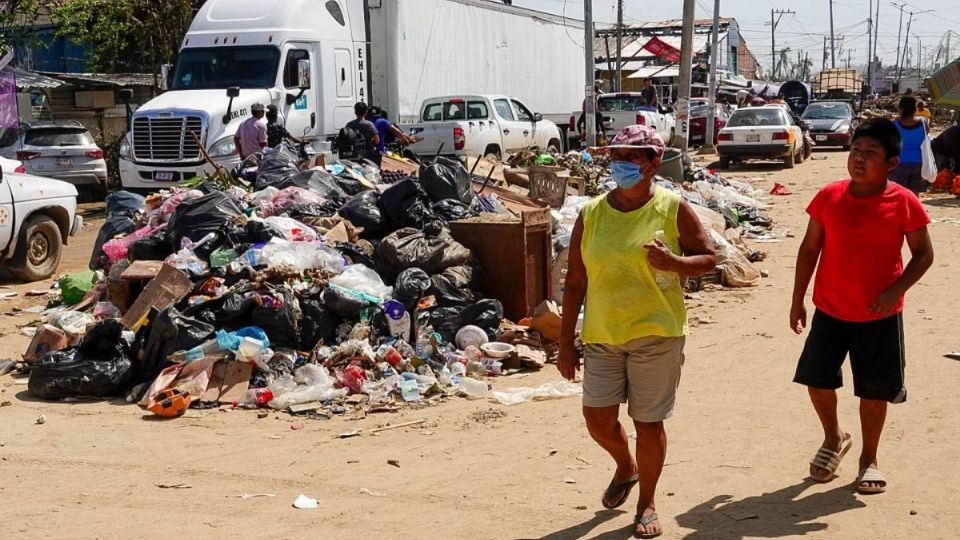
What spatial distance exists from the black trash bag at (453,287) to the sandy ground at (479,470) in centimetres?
112

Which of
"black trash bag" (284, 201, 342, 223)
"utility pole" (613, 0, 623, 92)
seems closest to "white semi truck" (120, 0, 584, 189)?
"black trash bag" (284, 201, 342, 223)

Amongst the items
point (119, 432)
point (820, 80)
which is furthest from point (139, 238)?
point (820, 80)

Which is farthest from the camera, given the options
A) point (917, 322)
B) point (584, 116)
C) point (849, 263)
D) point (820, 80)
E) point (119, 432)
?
point (820, 80)

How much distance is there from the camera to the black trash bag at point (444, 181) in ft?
33.2

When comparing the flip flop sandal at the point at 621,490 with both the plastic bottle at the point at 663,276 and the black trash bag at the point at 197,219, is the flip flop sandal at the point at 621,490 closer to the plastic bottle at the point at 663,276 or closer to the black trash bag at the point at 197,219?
the plastic bottle at the point at 663,276

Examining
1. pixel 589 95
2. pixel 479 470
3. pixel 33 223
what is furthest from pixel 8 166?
pixel 589 95

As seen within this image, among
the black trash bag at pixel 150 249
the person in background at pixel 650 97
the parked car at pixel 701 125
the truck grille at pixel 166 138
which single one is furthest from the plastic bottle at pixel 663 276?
the parked car at pixel 701 125

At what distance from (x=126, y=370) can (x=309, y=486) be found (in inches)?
110

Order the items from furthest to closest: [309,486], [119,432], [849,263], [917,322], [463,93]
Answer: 1. [463,93]
2. [917,322]
3. [119,432]
4. [309,486]
5. [849,263]

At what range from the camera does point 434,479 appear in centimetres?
555

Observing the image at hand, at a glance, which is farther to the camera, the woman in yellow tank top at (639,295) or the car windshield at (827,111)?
the car windshield at (827,111)

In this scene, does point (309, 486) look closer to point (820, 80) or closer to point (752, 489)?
point (752, 489)

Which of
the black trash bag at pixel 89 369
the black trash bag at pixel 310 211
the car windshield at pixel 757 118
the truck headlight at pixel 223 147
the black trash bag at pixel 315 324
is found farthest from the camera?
the car windshield at pixel 757 118

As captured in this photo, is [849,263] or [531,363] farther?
[531,363]
